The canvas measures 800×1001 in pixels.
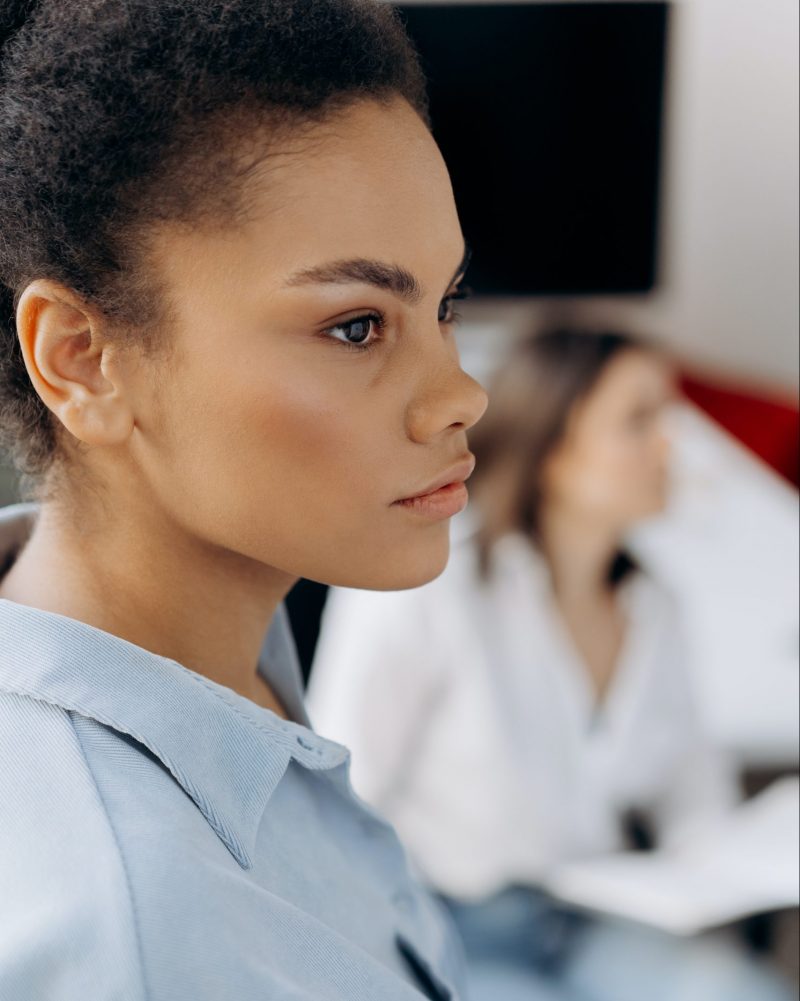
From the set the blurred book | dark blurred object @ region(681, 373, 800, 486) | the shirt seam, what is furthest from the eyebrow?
dark blurred object @ region(681, 373, 800, 486)

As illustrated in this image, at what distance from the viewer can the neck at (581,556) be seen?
152cm

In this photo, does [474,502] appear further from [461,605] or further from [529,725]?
[529,725]

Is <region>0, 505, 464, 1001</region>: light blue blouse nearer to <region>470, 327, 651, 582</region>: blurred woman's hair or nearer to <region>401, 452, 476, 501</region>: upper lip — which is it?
<region>401, 452, 476, 501</region>: upper lip

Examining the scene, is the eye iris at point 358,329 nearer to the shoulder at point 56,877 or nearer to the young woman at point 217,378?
the young woman at point 217,378

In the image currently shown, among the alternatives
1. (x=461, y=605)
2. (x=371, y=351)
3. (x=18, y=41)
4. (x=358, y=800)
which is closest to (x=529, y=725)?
(x=461, y=605)

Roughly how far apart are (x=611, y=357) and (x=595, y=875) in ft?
2.29

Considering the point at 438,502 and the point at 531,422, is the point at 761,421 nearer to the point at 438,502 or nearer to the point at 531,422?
the point at 531,422

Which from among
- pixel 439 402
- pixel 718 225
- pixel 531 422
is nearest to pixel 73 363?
pixel 439 402

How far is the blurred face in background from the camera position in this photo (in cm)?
150

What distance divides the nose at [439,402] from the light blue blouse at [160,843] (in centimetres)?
16

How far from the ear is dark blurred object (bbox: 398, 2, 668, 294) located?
56.2 inches

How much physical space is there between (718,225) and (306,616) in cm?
111

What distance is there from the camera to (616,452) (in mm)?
1493

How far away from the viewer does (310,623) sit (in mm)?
1633
